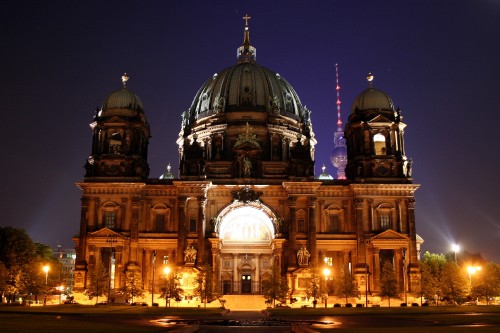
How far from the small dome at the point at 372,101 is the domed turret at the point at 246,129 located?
33.3 feet

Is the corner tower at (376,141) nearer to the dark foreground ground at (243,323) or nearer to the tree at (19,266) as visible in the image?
the dark foreground ground at (243,323)

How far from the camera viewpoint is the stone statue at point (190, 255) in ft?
241

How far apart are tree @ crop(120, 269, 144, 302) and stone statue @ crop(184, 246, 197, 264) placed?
21.0 feet

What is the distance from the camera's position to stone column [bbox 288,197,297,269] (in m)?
73.9

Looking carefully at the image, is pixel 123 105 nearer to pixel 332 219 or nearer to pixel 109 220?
pixel 109 220

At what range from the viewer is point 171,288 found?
223 ft

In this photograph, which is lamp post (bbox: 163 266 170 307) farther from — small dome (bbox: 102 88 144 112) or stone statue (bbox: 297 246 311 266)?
small dome (bbox: 102 88 144 112)

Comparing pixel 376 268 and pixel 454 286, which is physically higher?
pixel 376 268

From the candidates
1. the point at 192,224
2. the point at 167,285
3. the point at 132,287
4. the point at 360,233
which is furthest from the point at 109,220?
the point at 360,233

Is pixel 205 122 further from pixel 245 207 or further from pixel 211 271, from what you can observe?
pixel 211 271

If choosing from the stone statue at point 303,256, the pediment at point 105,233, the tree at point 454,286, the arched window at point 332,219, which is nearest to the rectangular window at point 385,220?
the arched window at point 332,219

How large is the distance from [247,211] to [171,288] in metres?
16.8

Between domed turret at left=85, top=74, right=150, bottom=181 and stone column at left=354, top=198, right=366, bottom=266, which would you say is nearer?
stone column at left=354, top=198, right=366, bottom=266

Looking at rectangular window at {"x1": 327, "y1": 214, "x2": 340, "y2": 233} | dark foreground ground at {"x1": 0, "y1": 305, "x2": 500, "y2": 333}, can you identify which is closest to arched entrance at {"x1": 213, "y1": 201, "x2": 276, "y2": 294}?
Answer: rectangular window at {"x1": 327, "y1": 214, "x2": 340, "y2": 233}
